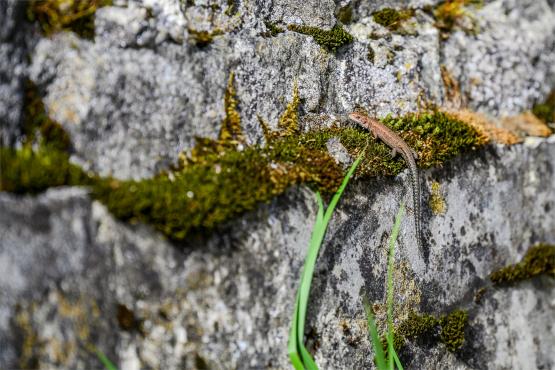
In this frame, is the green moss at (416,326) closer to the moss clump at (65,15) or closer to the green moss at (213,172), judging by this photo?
the green moss at (213,172)

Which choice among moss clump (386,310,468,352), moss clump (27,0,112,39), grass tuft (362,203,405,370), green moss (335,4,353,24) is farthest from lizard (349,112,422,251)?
moss clump (27,0,112,39)

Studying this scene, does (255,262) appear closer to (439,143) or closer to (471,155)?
(439,143)

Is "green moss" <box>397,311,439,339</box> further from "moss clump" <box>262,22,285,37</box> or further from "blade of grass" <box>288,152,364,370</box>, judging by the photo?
"moss clump" <box>262,22,285,37</box>

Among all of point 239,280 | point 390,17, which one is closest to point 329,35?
point 390,17

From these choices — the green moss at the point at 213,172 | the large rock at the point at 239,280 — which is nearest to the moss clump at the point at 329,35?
the green moss at the point at 213,172

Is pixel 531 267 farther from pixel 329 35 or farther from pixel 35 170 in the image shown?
pixel 35 170

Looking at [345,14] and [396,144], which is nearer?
[396,144]

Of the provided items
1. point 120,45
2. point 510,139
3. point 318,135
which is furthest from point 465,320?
point 120,45
